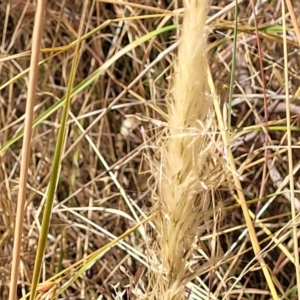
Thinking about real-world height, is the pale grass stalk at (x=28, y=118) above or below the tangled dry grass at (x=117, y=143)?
above

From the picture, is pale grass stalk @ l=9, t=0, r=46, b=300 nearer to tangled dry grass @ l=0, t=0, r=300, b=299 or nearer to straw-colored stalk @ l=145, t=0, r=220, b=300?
straw-colored stalk @ l=145, t=0, r=220, b=300

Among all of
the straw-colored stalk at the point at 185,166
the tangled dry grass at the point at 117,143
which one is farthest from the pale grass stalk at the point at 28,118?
the tangled dry grass at the point at 117,143

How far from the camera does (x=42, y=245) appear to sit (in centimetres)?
40

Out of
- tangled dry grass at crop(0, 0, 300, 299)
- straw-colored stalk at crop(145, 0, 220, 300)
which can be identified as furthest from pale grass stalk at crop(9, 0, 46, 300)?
tangled dry grass at crop(0, 0, 300, 299)

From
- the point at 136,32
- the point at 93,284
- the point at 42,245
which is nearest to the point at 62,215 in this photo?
the point at 93,284

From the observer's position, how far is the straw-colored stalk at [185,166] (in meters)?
0.31

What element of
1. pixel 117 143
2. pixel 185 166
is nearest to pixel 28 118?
pixel 185 166

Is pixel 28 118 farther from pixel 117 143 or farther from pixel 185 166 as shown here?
pixel 117 143

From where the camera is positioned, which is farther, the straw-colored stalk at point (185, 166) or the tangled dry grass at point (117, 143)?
the tangled dry grass at point (117, 143)

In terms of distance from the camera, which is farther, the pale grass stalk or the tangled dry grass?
the tangled dry grass

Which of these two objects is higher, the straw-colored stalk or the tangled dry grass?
the straw-colored stalk

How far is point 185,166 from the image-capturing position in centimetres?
34

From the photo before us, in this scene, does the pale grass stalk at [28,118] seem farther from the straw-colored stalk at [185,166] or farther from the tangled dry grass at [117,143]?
the tangled dry grass at [117,143]

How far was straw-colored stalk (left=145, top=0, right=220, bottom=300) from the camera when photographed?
31cm
